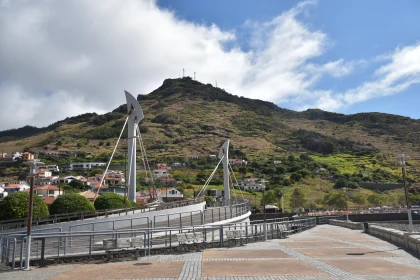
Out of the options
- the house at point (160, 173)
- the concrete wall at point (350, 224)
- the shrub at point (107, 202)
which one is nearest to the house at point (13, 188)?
the house at point (160, 173)

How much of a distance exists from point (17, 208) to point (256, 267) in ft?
50.1

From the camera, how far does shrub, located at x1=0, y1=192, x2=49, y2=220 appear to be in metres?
19.6

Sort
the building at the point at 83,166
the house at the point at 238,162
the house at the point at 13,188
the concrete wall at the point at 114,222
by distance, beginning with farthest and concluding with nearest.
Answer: the house at the point at 238,162 < the building at the point at 83,166 < the house at the point at 13,188 < the concrete wall at the point at 114,222

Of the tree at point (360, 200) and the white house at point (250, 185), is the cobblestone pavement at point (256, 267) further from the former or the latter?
the white house at point (250, 185)

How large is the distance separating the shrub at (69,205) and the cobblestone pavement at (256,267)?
10390mm

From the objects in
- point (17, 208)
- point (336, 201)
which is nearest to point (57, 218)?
point (17, 208)

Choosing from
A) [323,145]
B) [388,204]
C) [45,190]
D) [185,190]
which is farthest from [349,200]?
[323,145]

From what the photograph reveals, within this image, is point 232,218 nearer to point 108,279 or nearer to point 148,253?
point 148,253

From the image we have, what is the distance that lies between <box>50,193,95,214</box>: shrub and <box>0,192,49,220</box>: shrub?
3.16 feet

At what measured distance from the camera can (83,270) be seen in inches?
409

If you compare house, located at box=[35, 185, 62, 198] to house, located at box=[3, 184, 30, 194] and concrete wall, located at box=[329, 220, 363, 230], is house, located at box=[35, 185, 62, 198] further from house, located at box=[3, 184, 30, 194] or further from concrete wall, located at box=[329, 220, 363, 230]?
concrete wall, located at box=[329, 220, 363, 230]

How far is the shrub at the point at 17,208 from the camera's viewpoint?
19641mm

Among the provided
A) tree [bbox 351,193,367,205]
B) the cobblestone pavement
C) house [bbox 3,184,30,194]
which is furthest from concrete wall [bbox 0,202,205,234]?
house [bbox 3,184,30,194]

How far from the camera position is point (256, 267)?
33.7 ft
